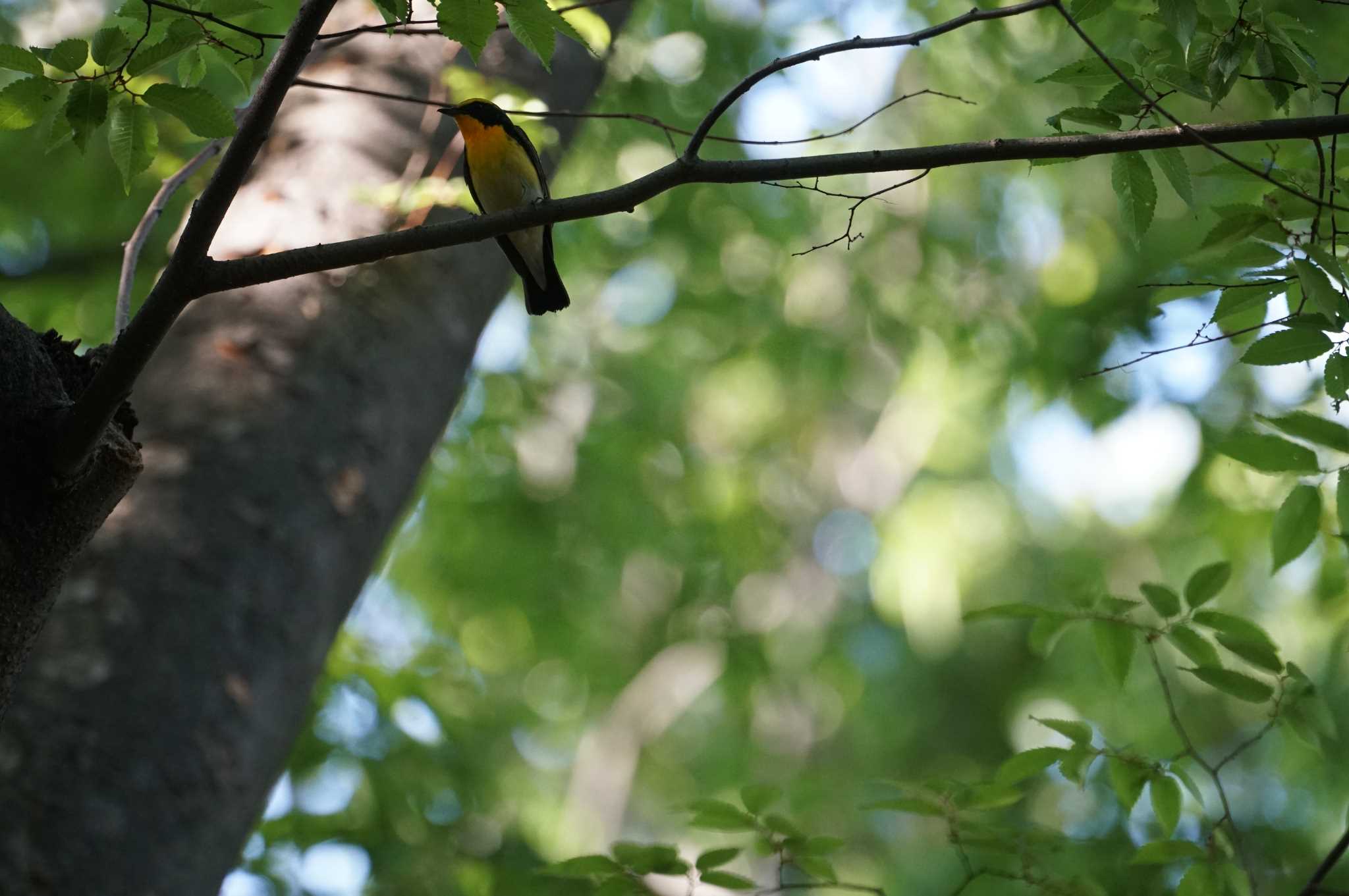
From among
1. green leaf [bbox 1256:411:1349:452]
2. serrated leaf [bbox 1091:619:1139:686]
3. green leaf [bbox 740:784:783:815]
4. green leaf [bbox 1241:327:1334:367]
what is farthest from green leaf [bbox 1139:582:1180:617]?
green leaf [bbox 740:784:783:815]

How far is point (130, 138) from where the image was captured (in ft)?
5.54

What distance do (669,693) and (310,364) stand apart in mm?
9278

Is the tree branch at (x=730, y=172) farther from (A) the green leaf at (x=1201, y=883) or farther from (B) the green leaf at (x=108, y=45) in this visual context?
(A) the green leaf at (x=1201, y=883)

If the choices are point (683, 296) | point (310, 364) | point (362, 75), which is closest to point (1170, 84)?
point (310, 364)

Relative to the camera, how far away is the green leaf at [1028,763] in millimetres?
2049

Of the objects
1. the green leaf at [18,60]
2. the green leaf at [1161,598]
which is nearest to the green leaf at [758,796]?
the green leaf at [1161,598]

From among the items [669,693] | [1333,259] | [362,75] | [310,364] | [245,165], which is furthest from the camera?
[669,693]

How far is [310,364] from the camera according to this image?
2.40 metres

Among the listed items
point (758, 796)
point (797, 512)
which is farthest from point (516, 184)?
point (797, 512)

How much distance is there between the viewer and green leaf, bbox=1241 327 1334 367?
1.71 metres

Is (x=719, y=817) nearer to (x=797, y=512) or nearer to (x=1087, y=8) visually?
(x=1087, y=8)

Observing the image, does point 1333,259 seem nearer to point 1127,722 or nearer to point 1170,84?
point 1170,84

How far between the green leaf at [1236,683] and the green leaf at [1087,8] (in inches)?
45.8

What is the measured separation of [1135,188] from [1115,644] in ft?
3.28
